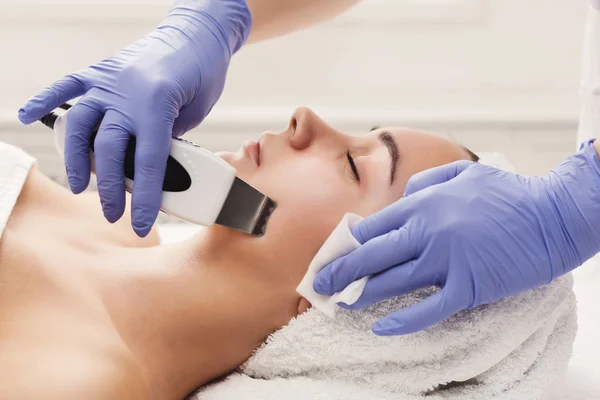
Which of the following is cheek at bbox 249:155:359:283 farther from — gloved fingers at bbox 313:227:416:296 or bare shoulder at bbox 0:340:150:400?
bare shoulder at bbox 0:340:150:400

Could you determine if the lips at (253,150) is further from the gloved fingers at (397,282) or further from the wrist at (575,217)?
the wrist at (575,217)

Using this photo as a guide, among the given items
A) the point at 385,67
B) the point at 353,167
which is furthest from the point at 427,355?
the point at 385,67

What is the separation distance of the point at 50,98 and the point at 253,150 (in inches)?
13.8

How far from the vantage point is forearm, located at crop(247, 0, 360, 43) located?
147 cm

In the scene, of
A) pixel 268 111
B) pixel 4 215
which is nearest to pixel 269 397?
pixel 4 215

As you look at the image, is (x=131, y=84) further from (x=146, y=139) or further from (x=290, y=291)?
(x=290, y=291)

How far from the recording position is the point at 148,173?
97 cm

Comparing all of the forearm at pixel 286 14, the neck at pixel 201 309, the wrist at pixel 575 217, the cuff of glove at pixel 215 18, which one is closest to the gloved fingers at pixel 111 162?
the neck at pixel 201 309

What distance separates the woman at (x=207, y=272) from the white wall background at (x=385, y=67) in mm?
917

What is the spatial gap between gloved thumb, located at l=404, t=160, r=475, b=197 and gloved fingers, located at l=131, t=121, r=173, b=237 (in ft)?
1.35

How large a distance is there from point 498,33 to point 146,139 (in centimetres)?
157

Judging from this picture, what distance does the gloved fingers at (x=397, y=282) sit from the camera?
3.25 feet

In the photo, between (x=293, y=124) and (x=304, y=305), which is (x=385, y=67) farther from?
(x=304, y=305)

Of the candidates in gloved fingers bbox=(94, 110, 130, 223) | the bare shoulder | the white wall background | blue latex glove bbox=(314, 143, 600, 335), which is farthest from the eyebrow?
the white wall background
